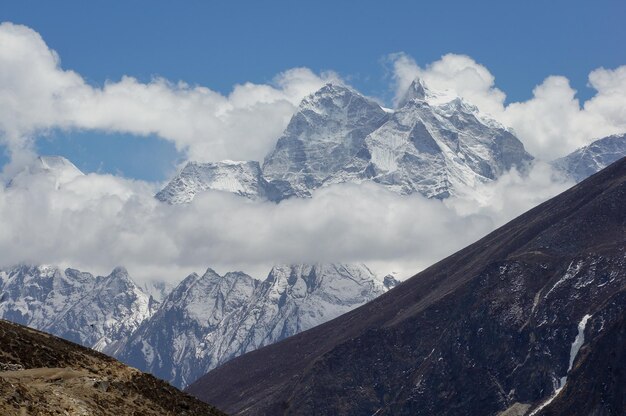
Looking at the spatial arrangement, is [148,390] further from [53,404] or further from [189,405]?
[53,404]

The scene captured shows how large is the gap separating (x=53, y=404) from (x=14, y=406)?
4031mm

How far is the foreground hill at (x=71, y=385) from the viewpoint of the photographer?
75375 millimetres

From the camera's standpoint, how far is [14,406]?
238 ft

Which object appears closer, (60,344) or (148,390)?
(148,390)

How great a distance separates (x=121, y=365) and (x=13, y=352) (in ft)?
30.8

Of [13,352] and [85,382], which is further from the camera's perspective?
[13,352]

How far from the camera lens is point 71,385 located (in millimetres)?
81688

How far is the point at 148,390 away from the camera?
88.9m

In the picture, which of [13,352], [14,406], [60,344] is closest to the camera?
[14,406]

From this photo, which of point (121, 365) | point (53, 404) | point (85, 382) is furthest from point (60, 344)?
point (53, 404)

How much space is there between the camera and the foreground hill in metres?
75.4

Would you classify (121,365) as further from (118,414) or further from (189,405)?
(118,414)

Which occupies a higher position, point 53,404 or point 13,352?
point 13,352

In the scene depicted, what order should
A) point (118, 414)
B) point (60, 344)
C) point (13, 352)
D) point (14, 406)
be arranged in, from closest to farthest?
1. point (14, 406)
2. point (118, 414)
3. point (13, 352)
4. point (60, 344)
